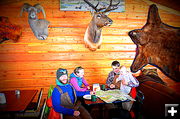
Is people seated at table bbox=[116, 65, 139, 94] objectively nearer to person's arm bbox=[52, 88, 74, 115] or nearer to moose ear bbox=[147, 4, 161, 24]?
person's arm bbox=[52, 88, 74, 115]

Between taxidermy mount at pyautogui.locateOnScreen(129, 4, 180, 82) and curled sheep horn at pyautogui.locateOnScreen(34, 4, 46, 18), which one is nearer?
curled sheep horn at pyautogui.locateOnScreen(34, 4, 46, 18)

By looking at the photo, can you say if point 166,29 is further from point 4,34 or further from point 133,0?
point 4,34

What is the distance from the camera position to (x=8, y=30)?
347cm

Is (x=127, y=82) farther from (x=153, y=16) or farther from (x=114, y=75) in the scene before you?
(x=153, y=16)

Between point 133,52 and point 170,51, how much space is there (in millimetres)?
1088

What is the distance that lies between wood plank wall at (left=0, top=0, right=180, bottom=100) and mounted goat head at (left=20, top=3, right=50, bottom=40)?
0.40ft

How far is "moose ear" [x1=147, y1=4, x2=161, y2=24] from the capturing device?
13.1 ft

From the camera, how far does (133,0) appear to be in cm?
391

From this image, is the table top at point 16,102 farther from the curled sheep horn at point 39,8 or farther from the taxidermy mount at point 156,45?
the taxidermy mount at point 156,45

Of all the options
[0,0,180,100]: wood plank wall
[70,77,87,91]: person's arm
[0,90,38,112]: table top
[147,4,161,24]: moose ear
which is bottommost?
[0,90,38,112]: table top

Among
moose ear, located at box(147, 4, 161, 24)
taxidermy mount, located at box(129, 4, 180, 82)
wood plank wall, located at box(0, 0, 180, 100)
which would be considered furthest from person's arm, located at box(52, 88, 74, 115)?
moose ear, located at box(147, 4, 161, 24)

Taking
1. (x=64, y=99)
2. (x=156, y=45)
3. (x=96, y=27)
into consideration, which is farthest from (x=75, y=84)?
(x=156, y=45)

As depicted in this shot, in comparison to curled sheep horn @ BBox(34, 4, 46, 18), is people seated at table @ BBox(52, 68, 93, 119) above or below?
below

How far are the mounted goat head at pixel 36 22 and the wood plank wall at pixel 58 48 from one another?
121 mm
